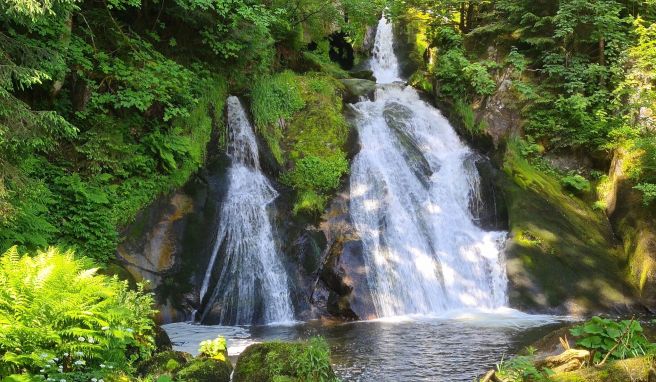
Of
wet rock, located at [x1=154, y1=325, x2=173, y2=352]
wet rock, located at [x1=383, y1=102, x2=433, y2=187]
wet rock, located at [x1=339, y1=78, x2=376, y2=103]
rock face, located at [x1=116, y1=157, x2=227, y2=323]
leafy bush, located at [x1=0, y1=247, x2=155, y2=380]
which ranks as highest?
wet rock, located at [x1=339, y1=78, x2=376, y2=103]

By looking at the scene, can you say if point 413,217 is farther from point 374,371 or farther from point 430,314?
point 374,371

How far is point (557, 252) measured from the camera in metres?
11.9

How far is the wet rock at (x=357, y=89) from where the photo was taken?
1591 cm

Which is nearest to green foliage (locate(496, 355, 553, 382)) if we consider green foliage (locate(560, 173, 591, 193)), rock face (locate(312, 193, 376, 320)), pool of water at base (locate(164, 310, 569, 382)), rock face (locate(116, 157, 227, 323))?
pool of water at base (locate(164, 310, 569, 382))

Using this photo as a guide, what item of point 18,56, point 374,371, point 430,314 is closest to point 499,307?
point 430,314

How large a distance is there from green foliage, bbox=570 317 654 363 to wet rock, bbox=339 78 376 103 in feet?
39.8

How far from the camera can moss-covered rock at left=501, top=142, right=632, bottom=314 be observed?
11.0 m

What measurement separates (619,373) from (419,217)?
8.77 metres

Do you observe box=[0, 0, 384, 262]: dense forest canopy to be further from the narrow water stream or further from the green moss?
the narrow water stream

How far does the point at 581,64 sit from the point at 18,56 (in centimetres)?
1460

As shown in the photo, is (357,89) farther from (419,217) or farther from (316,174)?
(419,217)

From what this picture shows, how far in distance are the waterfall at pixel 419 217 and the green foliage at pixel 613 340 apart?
6.46m

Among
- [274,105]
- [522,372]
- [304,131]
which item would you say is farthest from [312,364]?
[274,105]

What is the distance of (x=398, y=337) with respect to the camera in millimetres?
8836
